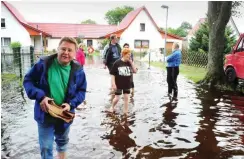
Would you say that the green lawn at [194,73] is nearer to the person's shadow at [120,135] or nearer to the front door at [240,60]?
the front door at [240,60]

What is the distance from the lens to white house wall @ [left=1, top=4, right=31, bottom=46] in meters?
41.0

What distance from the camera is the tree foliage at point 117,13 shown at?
86.0 meters

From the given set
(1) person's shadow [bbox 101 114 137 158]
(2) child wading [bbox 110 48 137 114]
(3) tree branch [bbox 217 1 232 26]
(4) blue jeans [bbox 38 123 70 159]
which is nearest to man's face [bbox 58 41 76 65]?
(4) blue jeans [bbox 38 123 70 159]

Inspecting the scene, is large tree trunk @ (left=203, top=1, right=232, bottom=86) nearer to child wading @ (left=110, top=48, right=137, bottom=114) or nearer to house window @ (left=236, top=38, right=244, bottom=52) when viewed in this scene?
house window @ (left=236, top=38, right=244, bottom=52)

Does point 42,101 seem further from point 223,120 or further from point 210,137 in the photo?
point 223,120

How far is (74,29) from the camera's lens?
5284 cm

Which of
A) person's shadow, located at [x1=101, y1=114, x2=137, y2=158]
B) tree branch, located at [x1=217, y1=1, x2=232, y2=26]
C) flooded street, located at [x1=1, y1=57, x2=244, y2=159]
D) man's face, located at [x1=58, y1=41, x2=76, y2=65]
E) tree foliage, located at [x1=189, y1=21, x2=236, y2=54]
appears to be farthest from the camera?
tree foliage, located at [x1=189, y1=21, x2=236, y2=54]

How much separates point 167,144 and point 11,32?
40399 mm

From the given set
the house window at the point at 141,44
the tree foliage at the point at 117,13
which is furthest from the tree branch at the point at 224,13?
the tree foliage at the point at 117,13

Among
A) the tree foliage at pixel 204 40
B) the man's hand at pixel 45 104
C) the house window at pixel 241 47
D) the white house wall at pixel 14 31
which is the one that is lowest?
the man's hand at pixel 45 104

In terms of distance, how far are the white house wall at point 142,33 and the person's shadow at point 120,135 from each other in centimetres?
3966

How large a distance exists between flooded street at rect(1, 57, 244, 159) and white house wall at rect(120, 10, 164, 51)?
37298 mm

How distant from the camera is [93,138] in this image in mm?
5543

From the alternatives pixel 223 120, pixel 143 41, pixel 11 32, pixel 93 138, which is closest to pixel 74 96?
pixel 93 138
